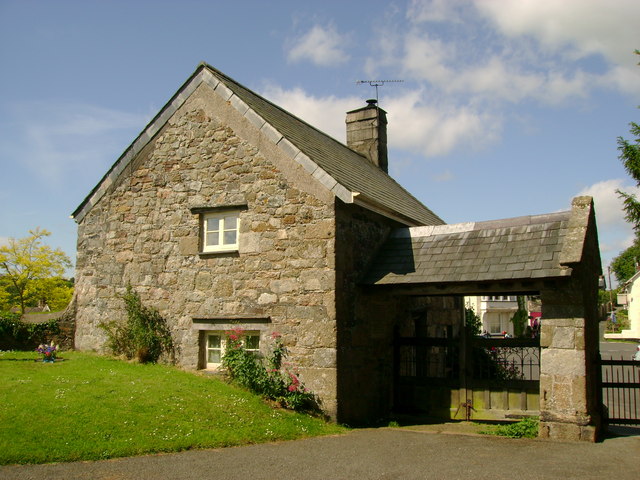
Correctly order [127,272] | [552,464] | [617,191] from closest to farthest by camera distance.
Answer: [552,464], [127,272], [617,191]

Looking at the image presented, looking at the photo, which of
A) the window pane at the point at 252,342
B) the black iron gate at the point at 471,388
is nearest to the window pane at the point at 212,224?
the window pane at the point at 252,342

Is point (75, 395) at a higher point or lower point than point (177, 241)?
lower

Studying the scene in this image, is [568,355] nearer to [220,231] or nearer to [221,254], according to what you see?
[221,254]

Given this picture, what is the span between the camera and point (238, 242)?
11.9 metres

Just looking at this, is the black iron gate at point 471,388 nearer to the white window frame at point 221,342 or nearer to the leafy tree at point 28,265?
the white window frame at point 221,342

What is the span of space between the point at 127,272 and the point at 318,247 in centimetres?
478

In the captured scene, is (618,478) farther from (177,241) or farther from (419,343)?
(177,241)

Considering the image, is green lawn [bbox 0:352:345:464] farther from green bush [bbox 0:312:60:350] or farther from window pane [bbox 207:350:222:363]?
green bush [bbox 0:312:60:350]

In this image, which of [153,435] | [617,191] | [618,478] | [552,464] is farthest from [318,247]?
[617,191]

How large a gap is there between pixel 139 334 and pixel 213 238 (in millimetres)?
2617

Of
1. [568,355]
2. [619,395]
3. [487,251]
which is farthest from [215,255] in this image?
[619,395]

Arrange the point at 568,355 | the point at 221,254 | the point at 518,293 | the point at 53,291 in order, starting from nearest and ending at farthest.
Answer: the point at 568,355 < the point at 518,293 < the point at 221,254 < the point at 53,291

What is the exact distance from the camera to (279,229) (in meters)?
11.4

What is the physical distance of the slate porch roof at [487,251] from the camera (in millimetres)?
10039
